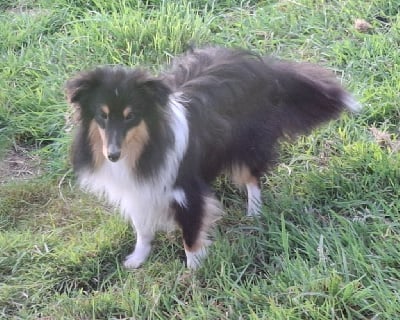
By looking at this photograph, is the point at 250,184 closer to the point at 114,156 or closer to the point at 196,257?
the point at 196,257

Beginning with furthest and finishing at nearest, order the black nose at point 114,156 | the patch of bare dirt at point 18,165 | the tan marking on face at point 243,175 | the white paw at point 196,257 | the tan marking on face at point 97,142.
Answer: the patch of bare dirt at point 18,165, the tan marking on face at point 243,175, the white paw at point 196,257, the tan marking on face at point 97,142, the black nose at point 114,156

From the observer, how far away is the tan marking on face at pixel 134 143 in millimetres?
2646

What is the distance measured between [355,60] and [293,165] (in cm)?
87

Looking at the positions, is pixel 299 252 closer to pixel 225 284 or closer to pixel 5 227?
pixel 225 284

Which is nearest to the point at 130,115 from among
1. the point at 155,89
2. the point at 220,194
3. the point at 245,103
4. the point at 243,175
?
the point at 155,89

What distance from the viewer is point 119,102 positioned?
260 centimetres

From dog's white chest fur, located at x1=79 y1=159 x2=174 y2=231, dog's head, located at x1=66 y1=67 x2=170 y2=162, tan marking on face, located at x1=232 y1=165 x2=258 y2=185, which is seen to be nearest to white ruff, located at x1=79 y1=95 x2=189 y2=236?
dog's white chest fur, located at x1=79 y1=159 x2=174 y2=231

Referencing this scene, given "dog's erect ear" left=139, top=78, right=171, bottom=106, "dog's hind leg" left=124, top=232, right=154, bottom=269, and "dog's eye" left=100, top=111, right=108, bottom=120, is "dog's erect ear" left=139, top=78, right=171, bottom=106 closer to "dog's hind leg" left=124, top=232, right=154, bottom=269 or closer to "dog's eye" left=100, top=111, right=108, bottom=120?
"dog's eye" left=100, top=111, right=108, bottom=120

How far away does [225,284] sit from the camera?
2.80 m

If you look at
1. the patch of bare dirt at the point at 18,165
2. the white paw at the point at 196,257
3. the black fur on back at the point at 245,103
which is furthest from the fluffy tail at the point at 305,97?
the patch of bare dirt at the point at 18,165

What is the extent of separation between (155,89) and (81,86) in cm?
27

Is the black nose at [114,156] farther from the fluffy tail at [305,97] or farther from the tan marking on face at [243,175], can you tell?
the fluffy tail at [305,97]

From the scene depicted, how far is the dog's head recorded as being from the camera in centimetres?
260

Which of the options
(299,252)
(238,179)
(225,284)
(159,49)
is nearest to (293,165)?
(238,179)
